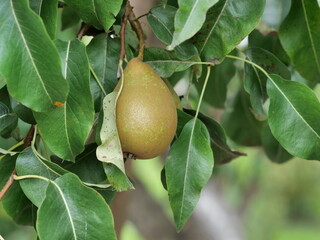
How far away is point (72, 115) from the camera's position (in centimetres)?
75

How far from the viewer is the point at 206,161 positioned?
79cm

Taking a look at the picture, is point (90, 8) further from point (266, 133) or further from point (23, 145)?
point (266, 133)

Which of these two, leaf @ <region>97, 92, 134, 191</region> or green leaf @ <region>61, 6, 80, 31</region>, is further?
green leaf @ <region>61, 6, 80, 31</region>

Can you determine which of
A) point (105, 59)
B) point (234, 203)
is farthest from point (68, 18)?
point (234, 203)

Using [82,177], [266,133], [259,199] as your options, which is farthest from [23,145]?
[259,199]

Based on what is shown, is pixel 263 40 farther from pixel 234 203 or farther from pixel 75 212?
pixel 234 203

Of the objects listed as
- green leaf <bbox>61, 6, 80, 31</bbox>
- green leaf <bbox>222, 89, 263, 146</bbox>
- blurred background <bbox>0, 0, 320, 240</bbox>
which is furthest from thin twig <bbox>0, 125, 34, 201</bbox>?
green leaf <bbox>222, 89, 263, 146</bbox>

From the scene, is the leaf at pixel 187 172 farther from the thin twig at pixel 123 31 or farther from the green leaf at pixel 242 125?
the green leaf at pixel 242 125

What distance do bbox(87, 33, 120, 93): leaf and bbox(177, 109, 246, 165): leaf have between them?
99 mm

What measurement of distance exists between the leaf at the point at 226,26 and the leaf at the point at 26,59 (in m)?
0.22

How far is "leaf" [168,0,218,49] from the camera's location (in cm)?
69

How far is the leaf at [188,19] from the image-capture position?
0.69 metres

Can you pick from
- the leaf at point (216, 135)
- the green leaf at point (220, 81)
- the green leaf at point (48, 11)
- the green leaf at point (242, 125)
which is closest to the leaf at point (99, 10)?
the green leaf at point (48, 11)

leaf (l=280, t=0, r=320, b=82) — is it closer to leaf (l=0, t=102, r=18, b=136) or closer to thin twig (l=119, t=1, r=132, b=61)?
thin twig (l=119, t=1, r=132, b=61)
